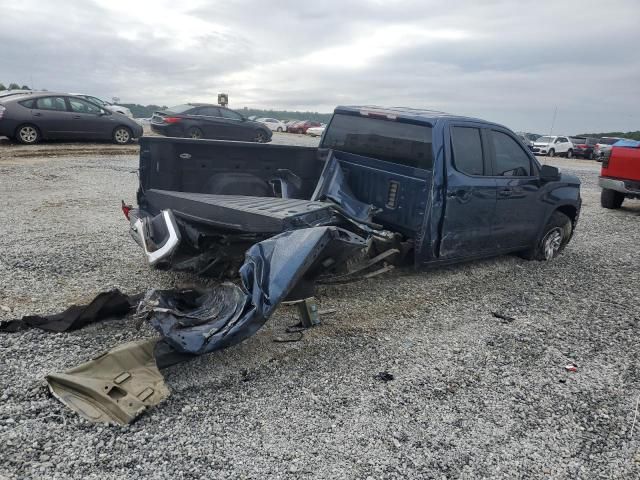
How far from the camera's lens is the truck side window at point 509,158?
5.81 metres

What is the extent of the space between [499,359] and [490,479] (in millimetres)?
1456

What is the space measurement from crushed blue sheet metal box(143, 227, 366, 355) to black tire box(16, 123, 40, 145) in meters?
13.0

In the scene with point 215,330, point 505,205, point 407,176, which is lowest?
point 215,330

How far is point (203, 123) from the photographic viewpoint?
18000mm

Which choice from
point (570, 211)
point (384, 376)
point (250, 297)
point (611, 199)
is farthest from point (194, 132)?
point (384, 376)

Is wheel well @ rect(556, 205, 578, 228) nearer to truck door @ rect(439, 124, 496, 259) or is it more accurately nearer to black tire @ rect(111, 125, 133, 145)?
truck door @ rect(439, 124, 496, 259)

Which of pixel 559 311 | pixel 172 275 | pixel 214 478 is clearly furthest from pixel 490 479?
pixel 172 275

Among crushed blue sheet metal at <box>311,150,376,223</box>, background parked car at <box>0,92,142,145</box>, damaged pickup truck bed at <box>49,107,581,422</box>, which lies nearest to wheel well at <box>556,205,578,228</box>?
damaged pickup truck bed at <box>49,107,581,422</box>

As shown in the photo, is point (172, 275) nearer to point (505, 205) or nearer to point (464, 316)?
point (464, 316)

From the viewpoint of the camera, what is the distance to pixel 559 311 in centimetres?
513

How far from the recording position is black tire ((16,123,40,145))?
14170 millimetres

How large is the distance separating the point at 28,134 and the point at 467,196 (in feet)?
44.5

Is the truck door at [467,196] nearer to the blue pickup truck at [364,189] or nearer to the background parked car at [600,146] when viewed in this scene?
the blue pickup truck at [364,189]

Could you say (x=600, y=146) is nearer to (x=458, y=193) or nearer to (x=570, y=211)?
(x=570, y=211)
